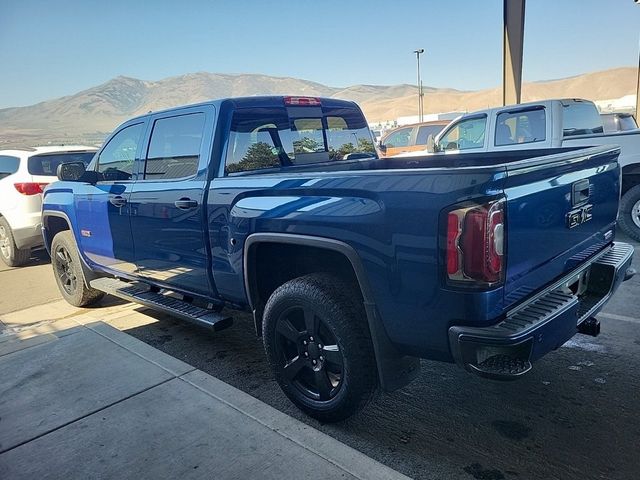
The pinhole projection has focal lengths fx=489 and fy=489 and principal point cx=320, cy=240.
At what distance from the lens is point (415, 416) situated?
2.96 meters

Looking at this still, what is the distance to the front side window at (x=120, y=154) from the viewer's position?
14.3ft

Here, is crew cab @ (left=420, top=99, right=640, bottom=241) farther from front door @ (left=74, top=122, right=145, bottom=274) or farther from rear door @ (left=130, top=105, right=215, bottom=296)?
front door @ (left=74, top=122, right=145, bottom=274)

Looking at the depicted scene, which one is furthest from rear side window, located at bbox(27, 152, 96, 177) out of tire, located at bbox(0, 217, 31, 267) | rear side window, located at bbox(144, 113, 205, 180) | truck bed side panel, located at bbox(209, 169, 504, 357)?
truck bed side panel, located at bbox(209, 169, 504, 357)

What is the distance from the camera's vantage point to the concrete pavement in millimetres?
2443

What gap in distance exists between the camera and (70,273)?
5414 mm

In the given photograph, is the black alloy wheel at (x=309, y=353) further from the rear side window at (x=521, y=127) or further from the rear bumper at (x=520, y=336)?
the rear side window at (x=521, y=127)

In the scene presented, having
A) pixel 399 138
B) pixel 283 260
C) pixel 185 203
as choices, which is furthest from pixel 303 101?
pixel 399 138

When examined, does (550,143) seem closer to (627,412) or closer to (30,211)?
(627,412)

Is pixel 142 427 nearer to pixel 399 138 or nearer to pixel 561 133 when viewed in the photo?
pixel 561 133

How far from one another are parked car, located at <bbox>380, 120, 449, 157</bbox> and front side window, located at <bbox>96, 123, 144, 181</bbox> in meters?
10.9

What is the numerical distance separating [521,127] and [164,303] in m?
6.05

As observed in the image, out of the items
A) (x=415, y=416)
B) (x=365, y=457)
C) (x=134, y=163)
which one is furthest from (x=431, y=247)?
(x=134, y=163)

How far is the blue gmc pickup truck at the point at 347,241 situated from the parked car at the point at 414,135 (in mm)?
10846

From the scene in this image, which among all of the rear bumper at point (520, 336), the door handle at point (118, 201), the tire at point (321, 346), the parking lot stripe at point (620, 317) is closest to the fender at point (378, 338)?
the tire at point (321, 346)
